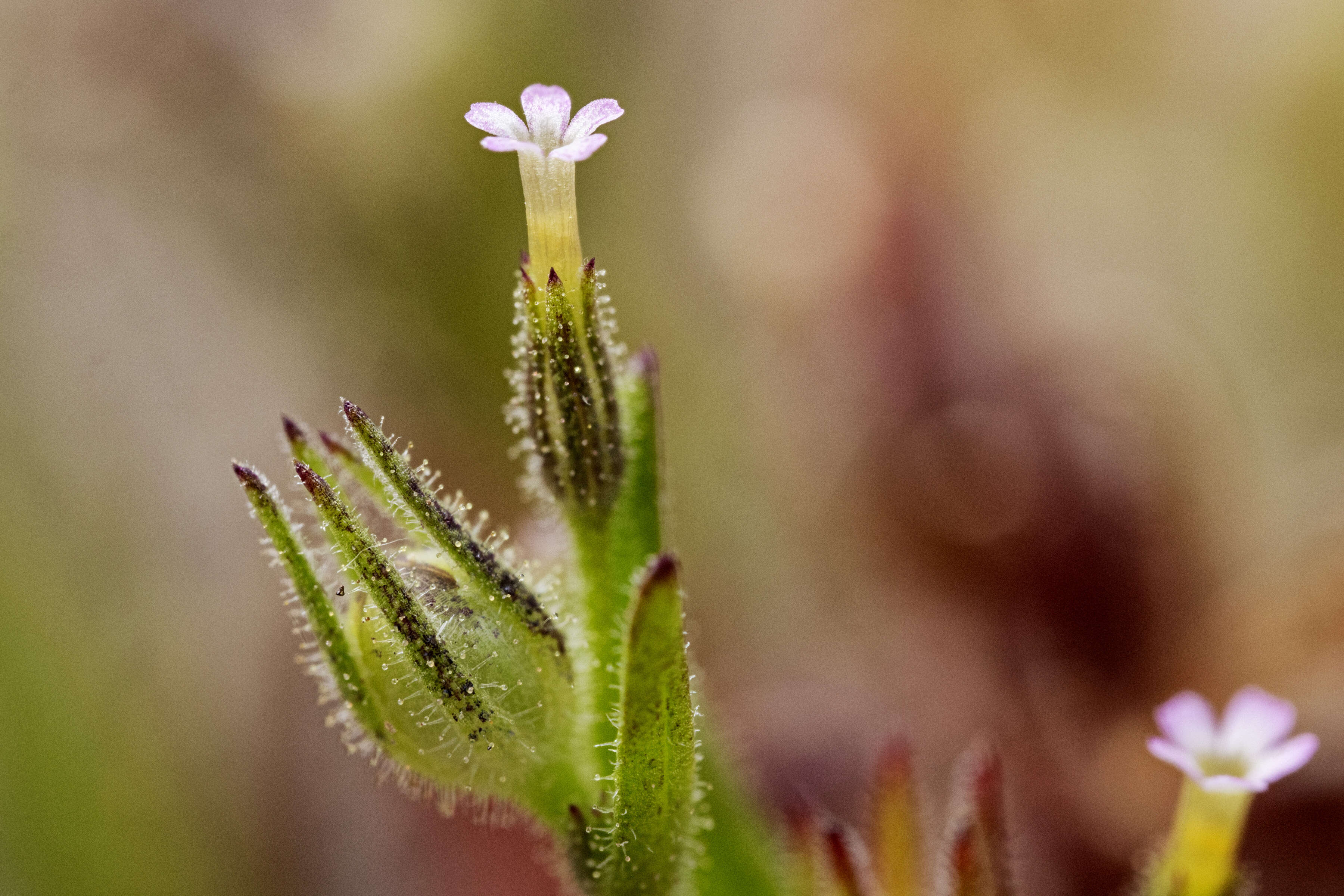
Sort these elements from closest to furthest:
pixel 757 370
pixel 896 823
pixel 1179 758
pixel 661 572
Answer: pixel 661 572, pixel 1179 758, pixel 896 823, pixel 757 370

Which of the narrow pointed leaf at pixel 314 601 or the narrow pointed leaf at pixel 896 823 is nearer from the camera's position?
the narrow pointed leaf at pixel 314 601

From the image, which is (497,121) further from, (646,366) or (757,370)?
(757,370)

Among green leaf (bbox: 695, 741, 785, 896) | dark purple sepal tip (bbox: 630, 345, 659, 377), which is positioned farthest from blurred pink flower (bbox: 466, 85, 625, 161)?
green leaf (bbox: 695, 741, 785, 896)

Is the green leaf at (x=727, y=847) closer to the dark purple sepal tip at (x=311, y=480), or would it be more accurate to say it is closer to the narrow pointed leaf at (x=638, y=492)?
the narrow pointed leaf at (x=638, y=492)

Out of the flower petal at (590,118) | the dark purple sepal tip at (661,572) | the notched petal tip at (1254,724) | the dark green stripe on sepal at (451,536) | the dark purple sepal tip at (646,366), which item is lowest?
the notched petal tip at (1254,724)

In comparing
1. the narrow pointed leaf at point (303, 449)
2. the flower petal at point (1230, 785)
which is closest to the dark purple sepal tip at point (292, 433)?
the narrow pointed leaf at point (303, 449)

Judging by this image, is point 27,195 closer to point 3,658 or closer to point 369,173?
point 369,173

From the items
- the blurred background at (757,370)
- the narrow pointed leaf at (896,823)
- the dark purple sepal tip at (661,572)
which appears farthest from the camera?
the blurred background at (757,370)

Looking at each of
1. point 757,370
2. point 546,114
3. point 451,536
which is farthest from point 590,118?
point 757,370
